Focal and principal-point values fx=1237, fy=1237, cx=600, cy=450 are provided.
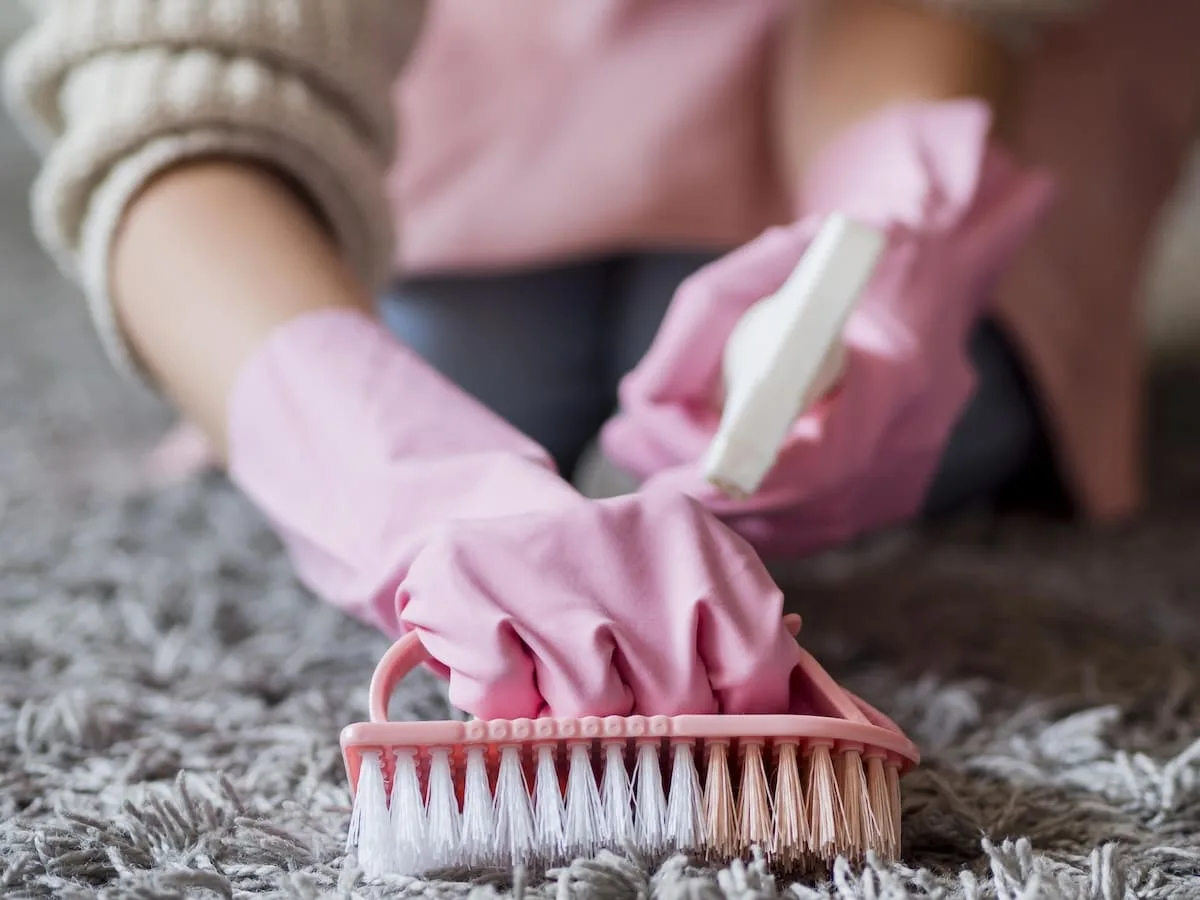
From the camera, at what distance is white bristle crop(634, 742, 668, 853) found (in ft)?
1.09

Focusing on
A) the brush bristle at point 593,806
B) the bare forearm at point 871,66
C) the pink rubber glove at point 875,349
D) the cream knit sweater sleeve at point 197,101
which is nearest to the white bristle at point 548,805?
the brush bristle at point 593,806

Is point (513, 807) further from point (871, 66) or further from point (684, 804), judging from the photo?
point (871, 66)

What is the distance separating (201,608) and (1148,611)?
18.5 inches

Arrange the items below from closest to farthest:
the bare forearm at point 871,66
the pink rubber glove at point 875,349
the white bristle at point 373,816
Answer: the white bristle at point 373,816 → the pink rubber glove at point 875,349 → the bare forearm at point 871,66

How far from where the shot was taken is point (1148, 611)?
627mm

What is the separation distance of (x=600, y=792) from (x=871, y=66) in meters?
0.51

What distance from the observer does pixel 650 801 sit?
0.33m

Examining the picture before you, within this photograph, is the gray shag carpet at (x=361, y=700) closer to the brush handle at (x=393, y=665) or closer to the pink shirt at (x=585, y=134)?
the brush handle at (x=393, y=665)

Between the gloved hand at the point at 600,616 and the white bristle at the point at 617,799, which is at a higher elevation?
the gloved hand at the point at 600,616

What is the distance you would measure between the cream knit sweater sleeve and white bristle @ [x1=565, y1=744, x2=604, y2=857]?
351 millimetres

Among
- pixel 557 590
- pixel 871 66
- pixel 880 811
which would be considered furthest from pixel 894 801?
pixel 871 66

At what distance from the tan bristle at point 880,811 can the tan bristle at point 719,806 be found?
41 mm

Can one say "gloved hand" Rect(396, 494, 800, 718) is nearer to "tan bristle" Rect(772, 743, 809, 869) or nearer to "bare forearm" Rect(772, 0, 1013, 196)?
"tan bristle" Rect(772, 743, 809, 869)

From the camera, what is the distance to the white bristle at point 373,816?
326mm
